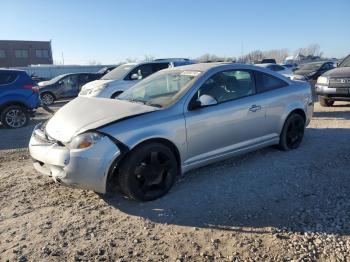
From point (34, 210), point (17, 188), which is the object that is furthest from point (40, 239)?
point (17, 188)

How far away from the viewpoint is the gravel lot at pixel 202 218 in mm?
3281

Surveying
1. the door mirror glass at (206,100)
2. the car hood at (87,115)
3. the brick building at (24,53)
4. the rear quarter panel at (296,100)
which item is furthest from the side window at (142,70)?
the brick building at (24,53)

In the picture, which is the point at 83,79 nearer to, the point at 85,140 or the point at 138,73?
the point at 138,73

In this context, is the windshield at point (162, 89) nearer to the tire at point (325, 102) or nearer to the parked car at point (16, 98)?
the parked car at point (16, 98)

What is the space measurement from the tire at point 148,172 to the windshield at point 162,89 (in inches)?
26.9

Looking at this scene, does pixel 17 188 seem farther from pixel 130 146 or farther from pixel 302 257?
pixel 302 257

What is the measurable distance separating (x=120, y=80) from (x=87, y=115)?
266 inches

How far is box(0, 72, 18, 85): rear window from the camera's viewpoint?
10.0 metres

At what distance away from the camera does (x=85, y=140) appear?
3.96 metres

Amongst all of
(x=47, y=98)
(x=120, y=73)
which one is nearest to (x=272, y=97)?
(x=120, y=73)

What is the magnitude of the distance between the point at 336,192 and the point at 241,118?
156 centimetres

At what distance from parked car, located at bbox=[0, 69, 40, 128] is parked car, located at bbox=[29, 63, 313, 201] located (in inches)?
225

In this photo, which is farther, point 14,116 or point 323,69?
point 323,69

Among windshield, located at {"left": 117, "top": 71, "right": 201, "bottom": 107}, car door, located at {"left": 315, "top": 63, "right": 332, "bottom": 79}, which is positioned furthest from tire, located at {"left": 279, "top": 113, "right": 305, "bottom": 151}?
car door, located at {"left": 315, "top": 63, "right": 332, "bottom": 79}
